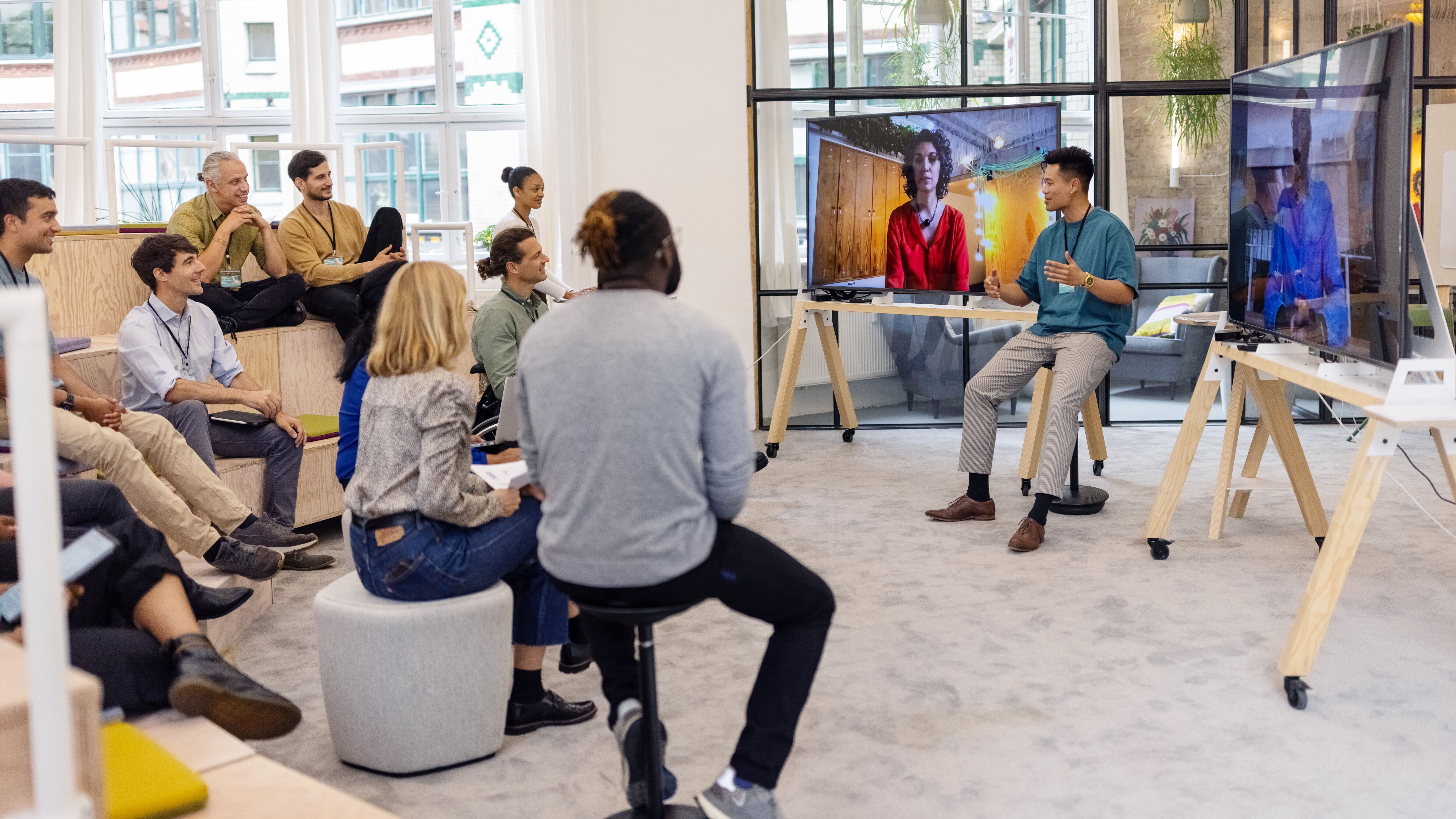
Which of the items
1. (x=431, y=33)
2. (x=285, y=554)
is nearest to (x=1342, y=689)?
(x=285, y=554)

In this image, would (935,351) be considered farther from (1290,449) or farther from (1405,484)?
(1290,449)

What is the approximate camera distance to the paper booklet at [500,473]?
2738 mm

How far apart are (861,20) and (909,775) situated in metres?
5.31

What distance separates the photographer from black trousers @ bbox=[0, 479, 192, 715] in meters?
2.28

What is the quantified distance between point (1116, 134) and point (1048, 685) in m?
4.64

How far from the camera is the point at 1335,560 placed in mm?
2891

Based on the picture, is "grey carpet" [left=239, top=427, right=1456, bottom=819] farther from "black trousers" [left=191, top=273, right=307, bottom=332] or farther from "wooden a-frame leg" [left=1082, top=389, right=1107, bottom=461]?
"black trousers" [left=191, top=273, right=307, bottom=332]

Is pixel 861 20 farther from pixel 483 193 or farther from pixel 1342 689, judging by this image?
pixel 1342 689

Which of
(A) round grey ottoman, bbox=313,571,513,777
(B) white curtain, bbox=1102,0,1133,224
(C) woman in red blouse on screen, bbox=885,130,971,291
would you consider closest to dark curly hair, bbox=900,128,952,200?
(C) woman in red blouse on screen, bbox=885,130,971,291

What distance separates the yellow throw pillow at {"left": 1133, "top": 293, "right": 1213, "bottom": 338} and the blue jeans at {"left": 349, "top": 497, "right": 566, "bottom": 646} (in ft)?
16.9

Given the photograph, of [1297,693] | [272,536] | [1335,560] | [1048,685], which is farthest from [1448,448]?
[272,536]

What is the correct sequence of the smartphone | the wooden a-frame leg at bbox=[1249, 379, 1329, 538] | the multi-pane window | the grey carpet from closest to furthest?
1. the smartphone
2. the grey carpet
3. the wooden a-frame leg at bbox=[1249, 379, 1329, 538]
4. the multi-pane window

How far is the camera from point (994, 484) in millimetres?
5590

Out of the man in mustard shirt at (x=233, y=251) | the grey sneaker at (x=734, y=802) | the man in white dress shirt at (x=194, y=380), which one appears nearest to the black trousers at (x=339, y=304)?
the man in mustard shirt at (x=233, y=251)
